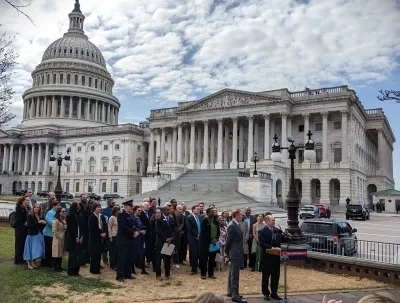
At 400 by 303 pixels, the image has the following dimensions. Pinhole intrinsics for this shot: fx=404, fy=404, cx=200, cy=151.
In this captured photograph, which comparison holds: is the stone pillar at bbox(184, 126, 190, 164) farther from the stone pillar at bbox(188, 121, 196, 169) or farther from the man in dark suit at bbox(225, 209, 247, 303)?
the man in dark suit at bbox(225, 209, 247, 303)

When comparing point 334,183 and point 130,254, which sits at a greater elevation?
point 334,183

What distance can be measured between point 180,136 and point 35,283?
64155 mm

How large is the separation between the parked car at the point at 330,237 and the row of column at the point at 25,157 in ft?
302

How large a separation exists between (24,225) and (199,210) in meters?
6.34

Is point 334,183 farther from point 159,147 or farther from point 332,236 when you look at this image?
point 332,236

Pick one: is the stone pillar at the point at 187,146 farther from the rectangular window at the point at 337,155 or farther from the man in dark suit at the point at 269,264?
the man in dark suit at the point at 269,264

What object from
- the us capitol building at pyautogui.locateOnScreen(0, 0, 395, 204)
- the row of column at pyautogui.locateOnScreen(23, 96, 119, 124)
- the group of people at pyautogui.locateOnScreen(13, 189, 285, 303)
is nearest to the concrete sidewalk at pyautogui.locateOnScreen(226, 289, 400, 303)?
the group of people at pyautogui.locateOnScreen(13, 189, 285, 303)

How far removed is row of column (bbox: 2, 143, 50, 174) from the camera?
102062 millimetres

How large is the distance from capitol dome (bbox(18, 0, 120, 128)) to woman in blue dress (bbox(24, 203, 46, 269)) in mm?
98699

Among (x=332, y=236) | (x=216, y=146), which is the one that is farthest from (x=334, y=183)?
(x=332, y=236)

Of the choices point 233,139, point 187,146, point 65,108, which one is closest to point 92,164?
point 65,108

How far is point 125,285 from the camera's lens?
478 inches

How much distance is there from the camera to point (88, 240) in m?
13.8

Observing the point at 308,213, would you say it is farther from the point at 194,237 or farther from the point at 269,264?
the point at 269,264
